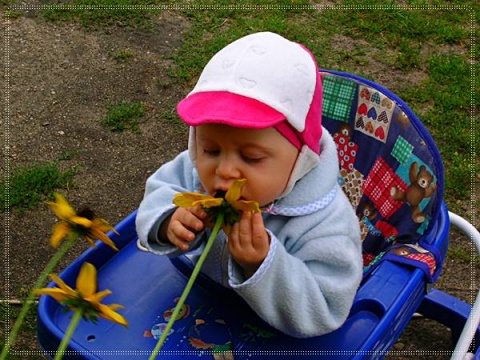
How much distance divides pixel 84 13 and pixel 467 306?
1795 millimetres

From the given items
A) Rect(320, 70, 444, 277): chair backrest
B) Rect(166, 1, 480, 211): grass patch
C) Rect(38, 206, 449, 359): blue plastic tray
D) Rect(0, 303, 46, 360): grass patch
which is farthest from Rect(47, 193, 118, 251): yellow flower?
Rect(166, 1, 480, 211): grass patch

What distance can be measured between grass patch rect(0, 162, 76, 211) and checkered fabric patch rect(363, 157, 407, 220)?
1037mm

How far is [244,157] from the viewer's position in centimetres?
96

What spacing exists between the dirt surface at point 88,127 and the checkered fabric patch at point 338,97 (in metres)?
0.65

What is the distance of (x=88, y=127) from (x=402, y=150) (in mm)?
1250

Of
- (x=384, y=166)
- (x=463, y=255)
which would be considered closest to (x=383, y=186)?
(x=384, y=166)

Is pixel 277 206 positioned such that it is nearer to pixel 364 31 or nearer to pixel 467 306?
pixel 467 306

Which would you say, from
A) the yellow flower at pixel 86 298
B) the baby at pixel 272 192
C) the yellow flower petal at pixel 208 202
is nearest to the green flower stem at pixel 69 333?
the yellow flower at pixel 86 298

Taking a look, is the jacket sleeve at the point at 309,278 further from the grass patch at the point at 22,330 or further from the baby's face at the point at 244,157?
the grass patch at the point at 22,330

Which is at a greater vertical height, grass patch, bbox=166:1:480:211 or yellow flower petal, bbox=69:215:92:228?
yellow flower petal, bbox=69:215:92:228

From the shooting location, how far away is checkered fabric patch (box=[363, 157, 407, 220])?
1362 millimetres

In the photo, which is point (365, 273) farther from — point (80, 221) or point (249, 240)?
point (80, 221)

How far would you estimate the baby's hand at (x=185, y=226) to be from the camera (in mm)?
978

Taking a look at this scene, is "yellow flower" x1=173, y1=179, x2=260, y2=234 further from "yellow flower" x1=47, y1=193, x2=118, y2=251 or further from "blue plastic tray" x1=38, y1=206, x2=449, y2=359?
"blue plastic tray" x1=38, y1=206, x2=449, y2=359
